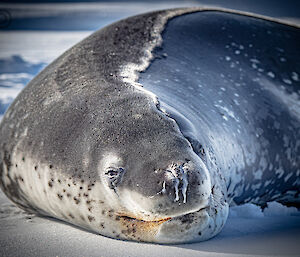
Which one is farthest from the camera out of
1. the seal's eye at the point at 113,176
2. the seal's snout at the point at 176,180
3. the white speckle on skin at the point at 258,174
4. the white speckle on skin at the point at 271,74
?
the white speckle on skin at the point at 271,74

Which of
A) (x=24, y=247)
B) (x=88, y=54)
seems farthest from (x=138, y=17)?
(x=24, y=247)

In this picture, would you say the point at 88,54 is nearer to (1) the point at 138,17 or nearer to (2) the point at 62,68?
(2) the point at 62,68

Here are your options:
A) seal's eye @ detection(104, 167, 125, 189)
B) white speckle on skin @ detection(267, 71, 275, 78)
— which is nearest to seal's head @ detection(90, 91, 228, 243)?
seal's eye @ detection(104, 167, 125, 189)

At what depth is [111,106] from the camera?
6.16 feet

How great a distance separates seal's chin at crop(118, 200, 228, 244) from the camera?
5.65ft

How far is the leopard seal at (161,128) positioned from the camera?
1.69 metres

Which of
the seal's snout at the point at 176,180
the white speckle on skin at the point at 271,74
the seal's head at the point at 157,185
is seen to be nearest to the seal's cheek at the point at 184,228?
the seal's head at the point at 157,185

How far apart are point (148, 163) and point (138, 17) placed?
1.30 meters

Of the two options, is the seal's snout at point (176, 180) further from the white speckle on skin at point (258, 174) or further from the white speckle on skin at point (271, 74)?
the white speckle on skin at point (271, 74)

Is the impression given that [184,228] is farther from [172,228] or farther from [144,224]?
[144,224]

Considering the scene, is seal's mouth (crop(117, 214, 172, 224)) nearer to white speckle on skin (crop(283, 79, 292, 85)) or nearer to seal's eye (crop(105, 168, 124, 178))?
seal's eye (crop(105, 168, 124, 178))

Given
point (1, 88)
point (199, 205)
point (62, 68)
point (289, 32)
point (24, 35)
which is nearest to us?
point (199, 205)

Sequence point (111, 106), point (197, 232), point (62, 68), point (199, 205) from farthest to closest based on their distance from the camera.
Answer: point (62, 68)
point (111, 106)
point (197, 232)
point (199, 205)

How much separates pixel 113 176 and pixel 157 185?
0.19 meters
